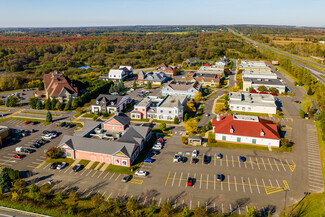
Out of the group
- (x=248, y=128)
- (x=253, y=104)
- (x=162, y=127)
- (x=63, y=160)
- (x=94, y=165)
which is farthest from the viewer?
(x=253, y=104)

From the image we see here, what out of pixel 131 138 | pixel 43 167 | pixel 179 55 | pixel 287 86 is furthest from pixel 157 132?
pixel 179 55

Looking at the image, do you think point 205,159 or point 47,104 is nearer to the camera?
point 205,159

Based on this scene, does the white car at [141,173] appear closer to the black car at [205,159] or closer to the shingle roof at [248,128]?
the black car at [205,159]

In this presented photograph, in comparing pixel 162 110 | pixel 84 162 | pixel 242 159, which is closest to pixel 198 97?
pixel 162 110

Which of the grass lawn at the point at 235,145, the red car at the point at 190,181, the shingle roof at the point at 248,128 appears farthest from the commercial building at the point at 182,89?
the red car at the point at 190,181

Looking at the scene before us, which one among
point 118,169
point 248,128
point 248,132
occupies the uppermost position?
point 248,128

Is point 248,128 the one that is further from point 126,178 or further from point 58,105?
point 58,105

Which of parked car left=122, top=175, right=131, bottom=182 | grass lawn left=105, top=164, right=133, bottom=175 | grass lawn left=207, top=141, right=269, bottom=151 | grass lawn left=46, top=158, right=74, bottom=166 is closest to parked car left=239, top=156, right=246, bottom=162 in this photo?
grass lawn left=207, top=141, right=269, bottom=151
